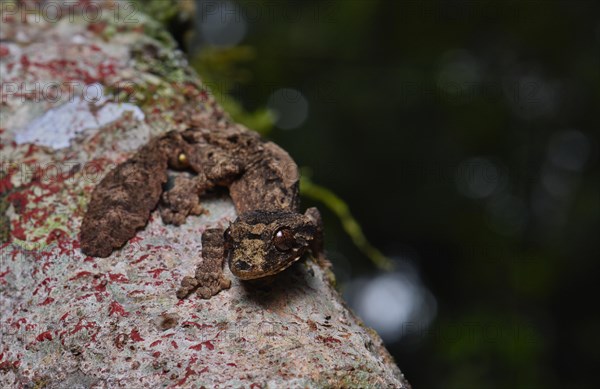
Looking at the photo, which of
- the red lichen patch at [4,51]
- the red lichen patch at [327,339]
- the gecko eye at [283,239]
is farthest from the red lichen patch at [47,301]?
the red lichen patch at [4,51]

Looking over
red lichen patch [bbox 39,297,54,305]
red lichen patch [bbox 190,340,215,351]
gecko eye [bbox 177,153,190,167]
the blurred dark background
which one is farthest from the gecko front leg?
the blurred dark background

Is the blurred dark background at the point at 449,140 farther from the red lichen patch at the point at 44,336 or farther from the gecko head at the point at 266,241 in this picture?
the red lichen patch at the point at 44,336

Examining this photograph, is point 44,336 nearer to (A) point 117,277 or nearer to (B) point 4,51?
(A) point 117,277

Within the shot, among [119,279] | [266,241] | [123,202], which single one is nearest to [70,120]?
[123,202]

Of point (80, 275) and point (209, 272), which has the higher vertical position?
point (209, 272)

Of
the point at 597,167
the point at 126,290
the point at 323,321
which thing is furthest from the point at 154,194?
the point at 597,167

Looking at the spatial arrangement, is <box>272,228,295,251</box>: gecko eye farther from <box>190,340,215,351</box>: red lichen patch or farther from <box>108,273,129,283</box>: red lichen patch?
<box>108,273,129,283</box>: red lichen patch

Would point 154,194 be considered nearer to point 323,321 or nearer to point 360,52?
point 323,321

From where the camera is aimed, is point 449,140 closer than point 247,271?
No
